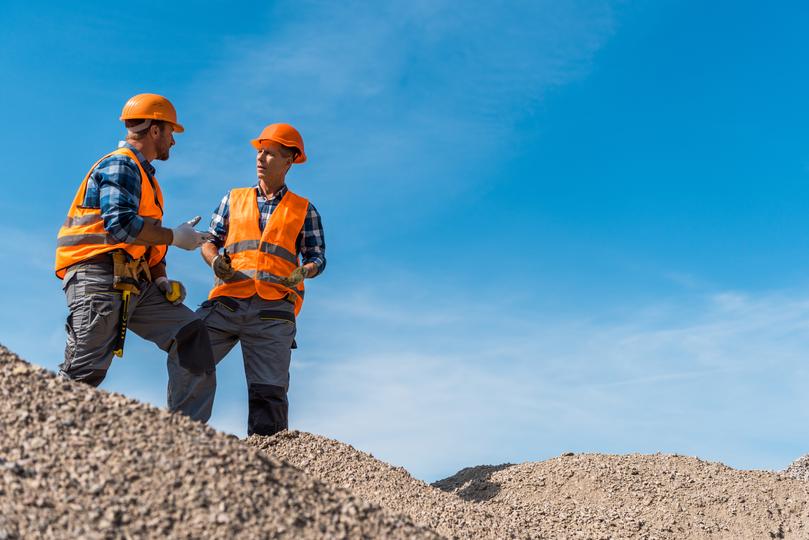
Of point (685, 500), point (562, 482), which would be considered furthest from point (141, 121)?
point (685, 500)

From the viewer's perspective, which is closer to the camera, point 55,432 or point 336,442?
point 55,432

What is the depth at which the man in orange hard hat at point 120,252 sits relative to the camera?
596 centimetres

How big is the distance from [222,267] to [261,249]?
372 mm

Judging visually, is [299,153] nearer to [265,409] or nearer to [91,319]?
[265,409]

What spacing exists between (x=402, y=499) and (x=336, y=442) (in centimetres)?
121

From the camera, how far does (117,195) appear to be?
5.98 m

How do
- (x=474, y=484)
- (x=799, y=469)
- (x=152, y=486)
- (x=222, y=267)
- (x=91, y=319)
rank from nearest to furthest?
(x=152, y=486)
(x=91, y=319)
(x=222, y=267)
(x=474, y=484)
(x=799, y=469)

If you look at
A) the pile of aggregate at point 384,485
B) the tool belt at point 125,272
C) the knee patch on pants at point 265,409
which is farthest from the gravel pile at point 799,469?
the tool belt at point 125,272

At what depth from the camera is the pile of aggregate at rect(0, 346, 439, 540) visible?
3770 millimetres

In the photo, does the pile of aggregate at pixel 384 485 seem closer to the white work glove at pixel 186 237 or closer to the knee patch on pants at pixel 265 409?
the knee patch on pants at pixel 265 409

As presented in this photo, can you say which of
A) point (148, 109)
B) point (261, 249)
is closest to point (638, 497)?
point (261, 249)

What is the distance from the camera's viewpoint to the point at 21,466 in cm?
405

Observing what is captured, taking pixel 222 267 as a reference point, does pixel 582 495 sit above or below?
below

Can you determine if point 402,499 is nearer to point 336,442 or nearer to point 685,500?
point 336,442
